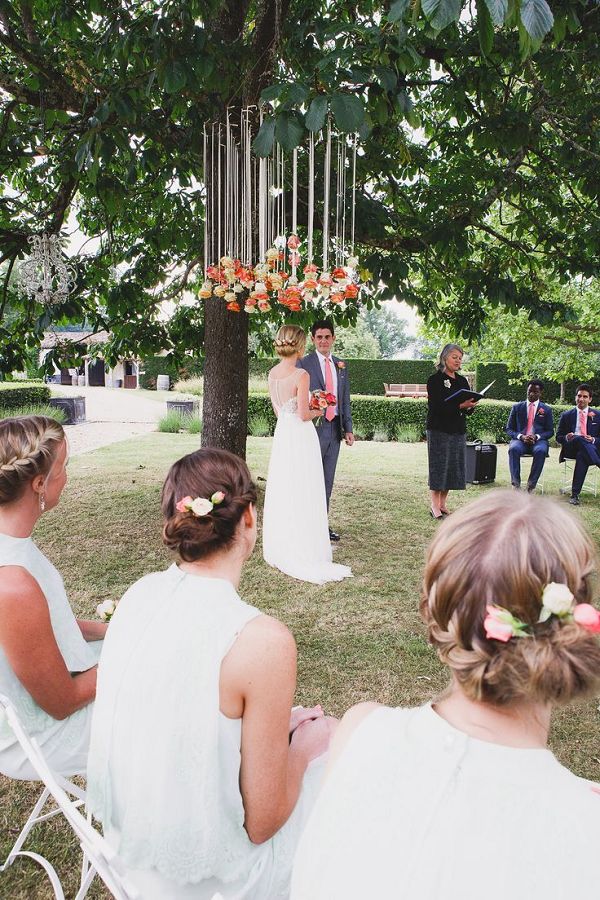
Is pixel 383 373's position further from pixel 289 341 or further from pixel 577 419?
pixel 289 341

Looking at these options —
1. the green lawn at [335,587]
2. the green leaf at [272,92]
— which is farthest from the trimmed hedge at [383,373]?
the green leaf at [272,92]

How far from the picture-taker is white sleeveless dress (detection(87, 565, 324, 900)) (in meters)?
1.35

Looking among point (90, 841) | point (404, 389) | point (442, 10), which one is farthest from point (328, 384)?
point (404, 389)

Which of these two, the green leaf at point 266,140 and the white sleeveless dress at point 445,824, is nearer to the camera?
the white sleeveless dress at point 445,824

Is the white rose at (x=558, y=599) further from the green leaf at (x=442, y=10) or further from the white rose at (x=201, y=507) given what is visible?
the green leaf at (x=442, y=10)

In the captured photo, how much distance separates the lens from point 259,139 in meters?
2.76

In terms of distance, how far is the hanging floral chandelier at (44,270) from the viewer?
525 centimetres

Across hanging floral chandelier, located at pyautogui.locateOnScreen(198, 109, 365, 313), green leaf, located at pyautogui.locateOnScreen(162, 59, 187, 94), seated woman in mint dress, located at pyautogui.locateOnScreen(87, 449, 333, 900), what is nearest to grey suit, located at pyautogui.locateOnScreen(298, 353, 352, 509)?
hanging floral chandelier, located at pyautogui.locateOnScreen(198, 109, 365, 313)

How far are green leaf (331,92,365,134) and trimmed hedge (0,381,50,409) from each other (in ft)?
52.0

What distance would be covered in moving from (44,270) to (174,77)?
2.19 meters

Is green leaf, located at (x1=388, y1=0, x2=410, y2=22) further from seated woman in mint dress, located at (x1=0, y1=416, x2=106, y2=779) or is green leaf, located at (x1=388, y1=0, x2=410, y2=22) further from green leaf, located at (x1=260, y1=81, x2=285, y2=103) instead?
seated woman in mint dress, located at (x1=0, y1=416, x2=106, y2=779)

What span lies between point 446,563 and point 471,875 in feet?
1.42

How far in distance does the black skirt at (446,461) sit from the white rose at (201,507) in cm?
624

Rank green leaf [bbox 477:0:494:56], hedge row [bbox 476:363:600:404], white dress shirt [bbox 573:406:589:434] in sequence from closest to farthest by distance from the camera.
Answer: green leaf [bbox 477:0:494:56]
white dress shirt [bbox 573:406:589:434]
hedge row [bbox 476:363:600:404]
